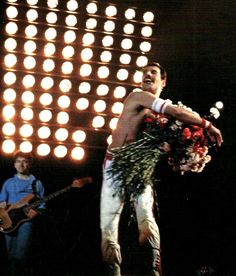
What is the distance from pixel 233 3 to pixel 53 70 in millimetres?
2460

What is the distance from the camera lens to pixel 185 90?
7.01 metres

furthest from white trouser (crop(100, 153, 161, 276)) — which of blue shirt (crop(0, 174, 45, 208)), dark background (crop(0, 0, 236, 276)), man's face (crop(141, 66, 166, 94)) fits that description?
dark background (crop(0, 0, 236, 276))

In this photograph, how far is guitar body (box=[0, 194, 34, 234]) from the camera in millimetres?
6438

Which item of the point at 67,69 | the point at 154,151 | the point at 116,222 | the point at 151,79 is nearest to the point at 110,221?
the point at 116,222

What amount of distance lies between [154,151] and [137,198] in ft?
1.32

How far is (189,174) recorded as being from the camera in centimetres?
720

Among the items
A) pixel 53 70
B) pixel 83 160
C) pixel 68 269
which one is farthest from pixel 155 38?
pixel 68 269

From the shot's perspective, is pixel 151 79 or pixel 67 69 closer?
pixel 151 79

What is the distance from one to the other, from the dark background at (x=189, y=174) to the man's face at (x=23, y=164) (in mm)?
606

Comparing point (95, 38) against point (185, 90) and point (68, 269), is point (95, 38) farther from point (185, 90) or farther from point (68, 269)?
→ point (68, 269)

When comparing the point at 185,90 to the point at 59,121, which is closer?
the point at 59,121

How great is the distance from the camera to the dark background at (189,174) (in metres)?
6.89

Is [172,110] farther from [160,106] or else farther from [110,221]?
[110,221]

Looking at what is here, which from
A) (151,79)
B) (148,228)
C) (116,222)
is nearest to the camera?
(148,228)
